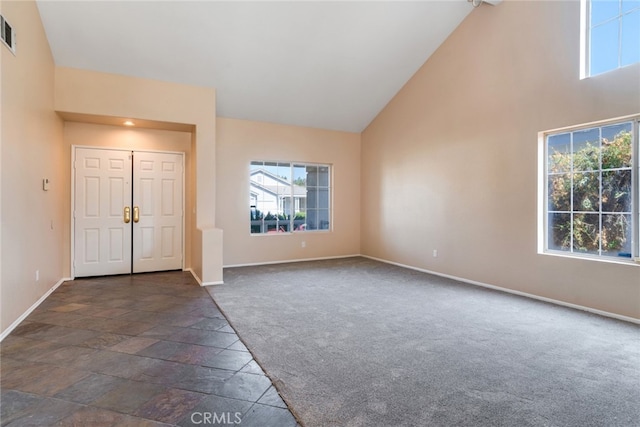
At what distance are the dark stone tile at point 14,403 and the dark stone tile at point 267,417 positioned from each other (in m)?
1.25

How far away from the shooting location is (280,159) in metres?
6.54

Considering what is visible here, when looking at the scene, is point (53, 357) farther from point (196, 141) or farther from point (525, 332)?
point (525, 332)

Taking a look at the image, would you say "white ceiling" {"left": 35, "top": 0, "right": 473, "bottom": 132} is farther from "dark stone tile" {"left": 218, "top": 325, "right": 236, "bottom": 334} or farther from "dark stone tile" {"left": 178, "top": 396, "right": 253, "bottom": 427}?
"dark stone tile" {"left": 178, "top": 396, "right": 253, "bottom": 427}

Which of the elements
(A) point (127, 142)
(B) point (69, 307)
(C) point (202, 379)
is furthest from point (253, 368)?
(A) point (127, 142)

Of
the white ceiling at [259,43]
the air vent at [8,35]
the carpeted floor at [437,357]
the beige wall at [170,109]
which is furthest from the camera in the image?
the beige wall at [170,109]

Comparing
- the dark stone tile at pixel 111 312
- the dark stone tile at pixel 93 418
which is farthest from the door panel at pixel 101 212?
the dark stone tile at pixel 93 418

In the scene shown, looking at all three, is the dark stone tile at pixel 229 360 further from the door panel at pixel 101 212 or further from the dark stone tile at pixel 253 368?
the door panel at pixel 101 212

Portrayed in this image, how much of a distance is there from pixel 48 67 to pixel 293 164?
4.00m

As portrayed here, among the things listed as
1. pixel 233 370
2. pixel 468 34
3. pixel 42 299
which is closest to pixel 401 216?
pixel 468 34

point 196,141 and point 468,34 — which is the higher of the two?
point 468,34

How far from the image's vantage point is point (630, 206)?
11.0ft

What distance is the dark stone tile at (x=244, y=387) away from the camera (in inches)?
77.7

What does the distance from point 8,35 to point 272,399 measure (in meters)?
3.87

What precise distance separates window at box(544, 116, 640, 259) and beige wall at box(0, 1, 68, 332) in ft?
18.8
